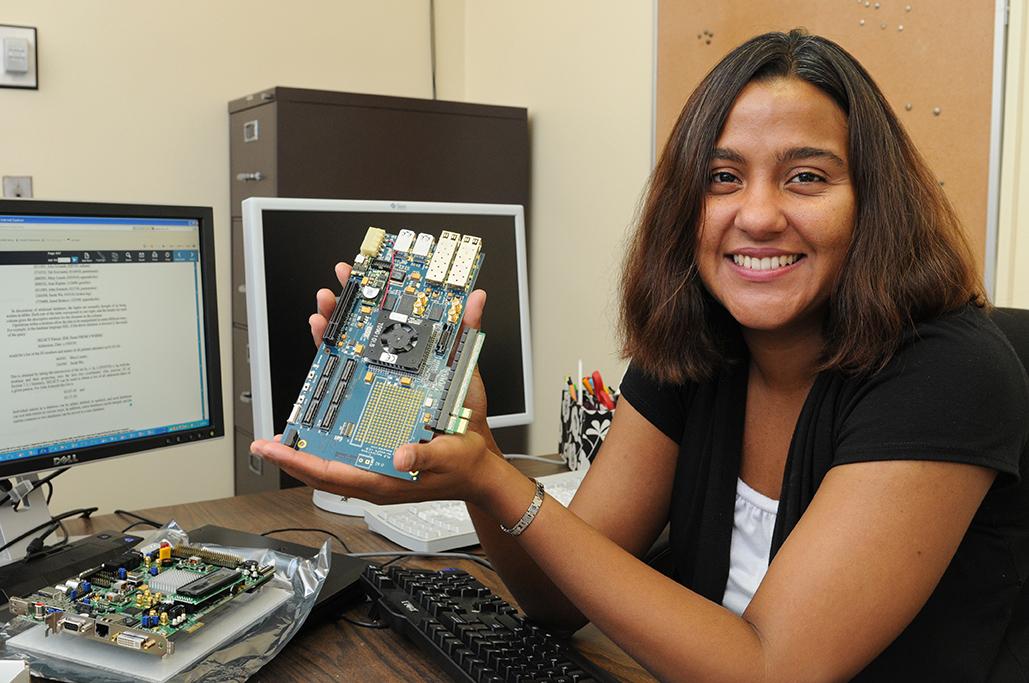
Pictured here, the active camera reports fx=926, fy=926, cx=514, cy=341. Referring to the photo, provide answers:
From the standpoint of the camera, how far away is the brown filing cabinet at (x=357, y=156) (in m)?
2.43

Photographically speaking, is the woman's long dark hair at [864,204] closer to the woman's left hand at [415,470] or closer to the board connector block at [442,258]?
the board connector block at [442,258]

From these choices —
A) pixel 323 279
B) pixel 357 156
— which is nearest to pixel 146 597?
pixel 323 279

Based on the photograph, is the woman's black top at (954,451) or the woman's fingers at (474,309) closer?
the woman's black top at (954,451)

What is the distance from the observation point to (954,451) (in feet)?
2.74

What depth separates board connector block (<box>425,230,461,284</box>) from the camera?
100cm

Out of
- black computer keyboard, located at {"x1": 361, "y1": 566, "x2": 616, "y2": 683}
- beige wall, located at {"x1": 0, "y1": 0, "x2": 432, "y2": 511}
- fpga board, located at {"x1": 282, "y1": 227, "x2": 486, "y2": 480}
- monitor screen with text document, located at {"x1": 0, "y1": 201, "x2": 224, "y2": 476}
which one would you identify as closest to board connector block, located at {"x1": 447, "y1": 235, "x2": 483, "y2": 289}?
fpga board, located at {"x1": 282, "y1": 227, "x2": 486, "y2": 480}

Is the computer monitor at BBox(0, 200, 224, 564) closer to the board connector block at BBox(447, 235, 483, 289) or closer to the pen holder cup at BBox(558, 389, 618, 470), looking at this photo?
the board connector block at BBox(447, 235, 483, 289)

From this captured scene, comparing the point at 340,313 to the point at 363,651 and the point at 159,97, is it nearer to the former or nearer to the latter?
Result: the point at 363,651

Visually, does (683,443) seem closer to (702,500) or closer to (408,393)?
(702,500)

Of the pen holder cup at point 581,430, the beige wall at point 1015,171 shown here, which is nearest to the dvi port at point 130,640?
the pen holder cup at point 581,430

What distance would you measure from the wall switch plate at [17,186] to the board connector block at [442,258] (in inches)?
75.6

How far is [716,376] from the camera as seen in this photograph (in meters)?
1.14

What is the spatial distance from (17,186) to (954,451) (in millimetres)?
2462

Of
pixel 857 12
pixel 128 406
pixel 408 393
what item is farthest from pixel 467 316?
pixel 857 12
